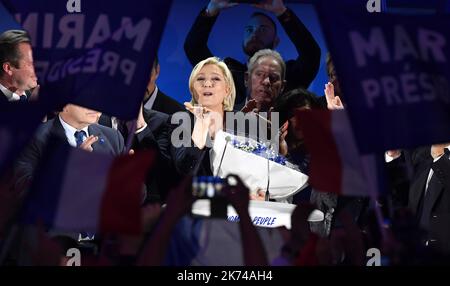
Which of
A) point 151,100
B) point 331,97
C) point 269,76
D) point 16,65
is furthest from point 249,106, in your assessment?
point 16,65

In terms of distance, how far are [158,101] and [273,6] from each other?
109 cm

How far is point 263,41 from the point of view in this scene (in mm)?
8570

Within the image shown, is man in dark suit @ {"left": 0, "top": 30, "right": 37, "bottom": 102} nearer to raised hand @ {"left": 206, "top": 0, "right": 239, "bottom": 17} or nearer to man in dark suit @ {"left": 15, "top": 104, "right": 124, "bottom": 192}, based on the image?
man in dark suit @ {"left": 15, "top": 104, "right": 124, "bottom": 192}

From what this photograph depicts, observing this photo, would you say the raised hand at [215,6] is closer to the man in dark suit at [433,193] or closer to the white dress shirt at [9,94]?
the white dress shirt at [9,94]

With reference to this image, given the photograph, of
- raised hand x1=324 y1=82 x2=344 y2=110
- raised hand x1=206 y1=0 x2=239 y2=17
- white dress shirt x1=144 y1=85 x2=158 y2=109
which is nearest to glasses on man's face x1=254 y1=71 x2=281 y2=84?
raised hand x1=324 y1=82 x2=344 y2=110

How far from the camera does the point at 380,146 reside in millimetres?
4801

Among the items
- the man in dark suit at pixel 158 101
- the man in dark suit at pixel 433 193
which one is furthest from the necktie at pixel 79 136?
the man in dark suit at pixel 433 193

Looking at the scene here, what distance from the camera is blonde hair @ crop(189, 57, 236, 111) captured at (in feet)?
27.5

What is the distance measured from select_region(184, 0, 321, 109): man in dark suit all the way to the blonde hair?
72mm

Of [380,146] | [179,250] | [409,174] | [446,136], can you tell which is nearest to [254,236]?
[179,250]

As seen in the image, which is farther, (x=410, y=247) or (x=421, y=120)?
(x=421, y=120)

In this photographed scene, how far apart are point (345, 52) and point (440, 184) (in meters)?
3.61

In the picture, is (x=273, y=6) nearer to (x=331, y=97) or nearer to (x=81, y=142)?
(x=331, y=97)

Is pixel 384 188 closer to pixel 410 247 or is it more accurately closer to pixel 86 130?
pixel 410 247
